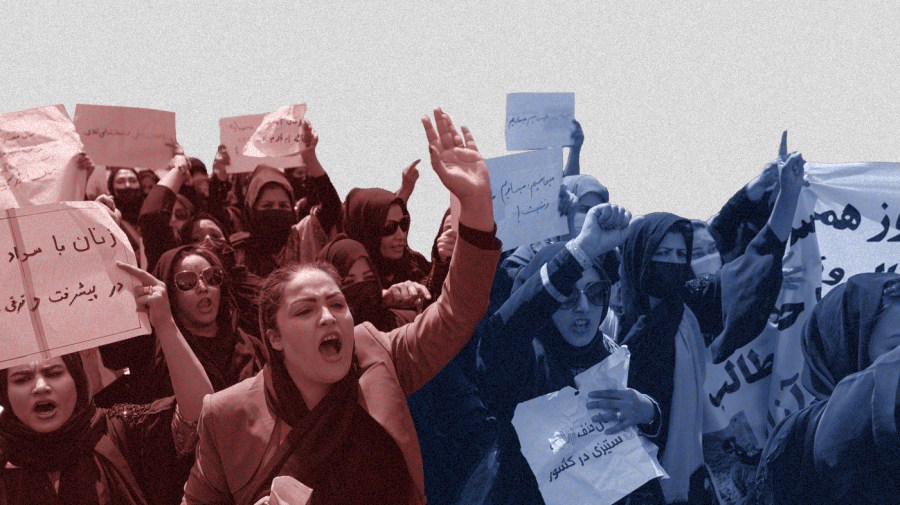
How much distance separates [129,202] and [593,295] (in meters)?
3.21

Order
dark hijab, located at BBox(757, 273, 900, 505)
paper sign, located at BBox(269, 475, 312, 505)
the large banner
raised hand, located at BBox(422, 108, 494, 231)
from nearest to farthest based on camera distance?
paper sign, located at BBox(269, 475, 312, 505), raised hand, located at BBox(422, 108, 494, 231), dark hijab, located at BBox(757, 273, 900, 505), the large banner

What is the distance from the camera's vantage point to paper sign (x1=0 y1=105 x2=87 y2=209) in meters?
4.10

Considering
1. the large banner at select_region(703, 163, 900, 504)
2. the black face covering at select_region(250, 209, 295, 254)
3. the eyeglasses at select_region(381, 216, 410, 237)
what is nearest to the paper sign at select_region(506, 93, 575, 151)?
the eyeglasses at select_region(381, 216, 410, 237)

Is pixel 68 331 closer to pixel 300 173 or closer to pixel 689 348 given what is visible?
pixel 689 348

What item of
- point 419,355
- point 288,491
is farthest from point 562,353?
point 288,491

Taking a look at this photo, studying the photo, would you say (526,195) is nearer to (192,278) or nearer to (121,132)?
(192,278)

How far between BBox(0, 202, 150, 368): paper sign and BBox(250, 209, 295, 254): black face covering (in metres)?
2.19

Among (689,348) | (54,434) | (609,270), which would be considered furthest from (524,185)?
(54,434)

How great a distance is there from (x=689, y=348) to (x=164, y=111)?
10.2 ft

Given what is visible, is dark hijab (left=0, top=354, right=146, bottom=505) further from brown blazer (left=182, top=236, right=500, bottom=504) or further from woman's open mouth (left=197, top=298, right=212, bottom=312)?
woman's open mouth (left=197, top=298, right=212, bottom=312)

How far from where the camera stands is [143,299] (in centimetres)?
310

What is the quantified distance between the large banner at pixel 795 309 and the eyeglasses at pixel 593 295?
0.86 m

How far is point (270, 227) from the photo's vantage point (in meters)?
5.37

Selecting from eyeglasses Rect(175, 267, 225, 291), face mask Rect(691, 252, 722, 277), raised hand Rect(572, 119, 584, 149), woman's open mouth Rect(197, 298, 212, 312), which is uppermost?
eyeglasses Rect(175, 267, 225, 291)
